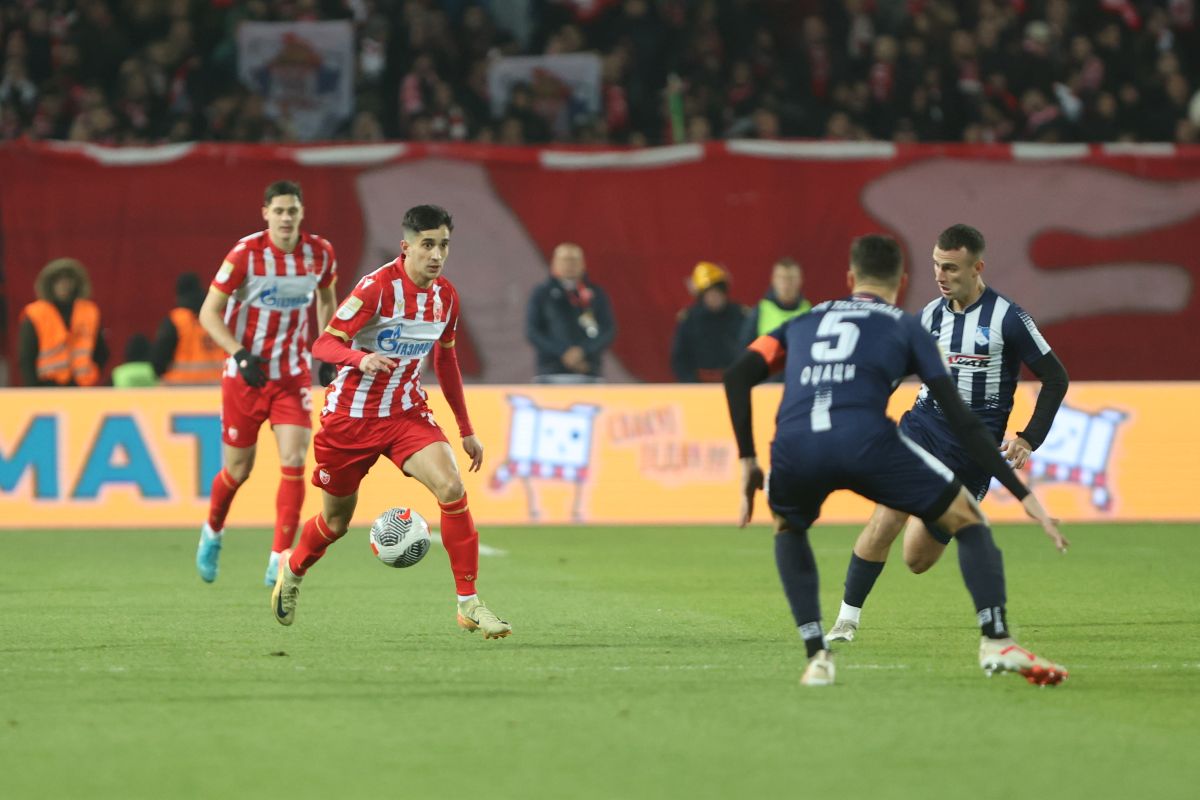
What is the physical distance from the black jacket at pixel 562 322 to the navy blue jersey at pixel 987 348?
22.6 feet

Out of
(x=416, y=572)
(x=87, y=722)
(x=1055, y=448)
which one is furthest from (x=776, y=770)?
(x=1055, y=448)

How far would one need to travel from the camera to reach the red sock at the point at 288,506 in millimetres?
9805

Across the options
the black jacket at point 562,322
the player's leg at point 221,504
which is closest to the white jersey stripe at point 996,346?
the player's leg at point 221,504

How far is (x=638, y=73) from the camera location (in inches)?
720

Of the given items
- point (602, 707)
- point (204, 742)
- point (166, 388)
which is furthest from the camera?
point (166, 388)

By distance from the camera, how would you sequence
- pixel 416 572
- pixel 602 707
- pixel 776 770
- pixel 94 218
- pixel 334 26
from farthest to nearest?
pixel 334 26 < pixel 94 218 < pixel 416 572 < pixel 602 707 < pixel 776 770

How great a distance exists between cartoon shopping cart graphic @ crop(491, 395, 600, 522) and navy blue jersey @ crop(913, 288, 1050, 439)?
5964mm

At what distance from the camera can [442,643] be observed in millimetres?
7777

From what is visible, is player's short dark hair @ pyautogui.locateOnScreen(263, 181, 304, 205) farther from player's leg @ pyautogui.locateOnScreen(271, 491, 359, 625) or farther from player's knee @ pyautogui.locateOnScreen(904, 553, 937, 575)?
player's knee @ pyautogui.locateOnScreen(904, 553, 937, 575)

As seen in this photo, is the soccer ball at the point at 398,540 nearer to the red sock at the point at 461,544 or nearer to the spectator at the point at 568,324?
the red sock at the point at 461,544

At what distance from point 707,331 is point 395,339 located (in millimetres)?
7450

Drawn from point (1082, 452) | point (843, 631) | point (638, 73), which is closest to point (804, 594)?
point (843, 631)

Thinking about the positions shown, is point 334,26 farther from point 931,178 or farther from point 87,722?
point 87,722

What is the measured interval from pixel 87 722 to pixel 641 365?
1052cm
